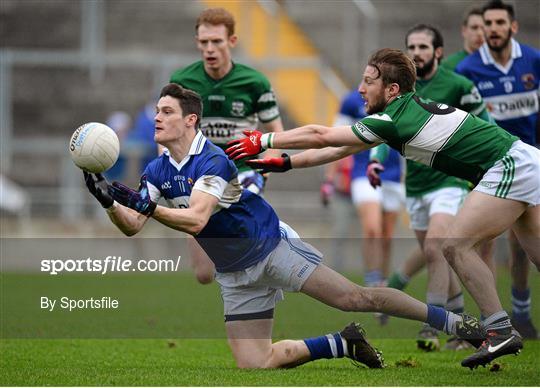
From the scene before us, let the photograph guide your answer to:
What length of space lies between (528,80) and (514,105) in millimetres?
233

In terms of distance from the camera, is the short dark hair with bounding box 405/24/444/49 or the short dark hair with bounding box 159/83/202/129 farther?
the short dark hair with bounding box 405/24/444/49

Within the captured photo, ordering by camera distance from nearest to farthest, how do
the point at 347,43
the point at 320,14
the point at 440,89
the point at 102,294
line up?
1. the point at 440,89
2. the point at 102,294
3. the point at 347,43
4. the point at 320,14

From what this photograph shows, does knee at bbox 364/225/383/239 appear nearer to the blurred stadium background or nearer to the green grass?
the green grass

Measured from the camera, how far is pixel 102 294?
1057 centimetres

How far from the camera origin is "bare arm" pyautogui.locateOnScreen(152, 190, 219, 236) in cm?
657

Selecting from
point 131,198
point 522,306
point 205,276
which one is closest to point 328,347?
point 131,198

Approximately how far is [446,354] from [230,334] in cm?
180

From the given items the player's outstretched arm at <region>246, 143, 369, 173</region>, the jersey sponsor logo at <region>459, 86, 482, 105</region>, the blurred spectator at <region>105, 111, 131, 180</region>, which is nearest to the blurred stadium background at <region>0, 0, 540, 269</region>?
the blurred spectator at <region>105, 111, 131, 180</region>

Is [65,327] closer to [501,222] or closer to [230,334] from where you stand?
[230,334]

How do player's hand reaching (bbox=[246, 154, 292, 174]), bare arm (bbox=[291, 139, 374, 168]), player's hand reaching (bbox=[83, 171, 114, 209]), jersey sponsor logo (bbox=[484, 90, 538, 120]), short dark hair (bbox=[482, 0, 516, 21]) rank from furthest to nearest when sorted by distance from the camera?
jersey sponsor logo (bbox=[484, 90, 538, 120])
short dark hair (bbox=[482, 0, 516, 21])
bare arm (bbox=[291, 139, 374, 168])
player's hand reaching (bbox=[246, 154, 292, 174])
player's hand reaching (bbox=[83, 171, 114, 209])

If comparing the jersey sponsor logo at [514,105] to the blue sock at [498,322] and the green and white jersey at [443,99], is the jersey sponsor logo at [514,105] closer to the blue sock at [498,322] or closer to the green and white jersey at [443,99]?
the green and white jersey at [443,99]

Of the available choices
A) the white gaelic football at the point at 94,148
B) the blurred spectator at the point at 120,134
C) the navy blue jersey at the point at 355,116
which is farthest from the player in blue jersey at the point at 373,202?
the white gaelic football at the point at 94,148

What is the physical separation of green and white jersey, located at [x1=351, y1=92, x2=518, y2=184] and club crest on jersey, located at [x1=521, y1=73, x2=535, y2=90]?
256 centimetres

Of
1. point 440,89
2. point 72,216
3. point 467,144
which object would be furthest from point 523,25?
point 467,144
